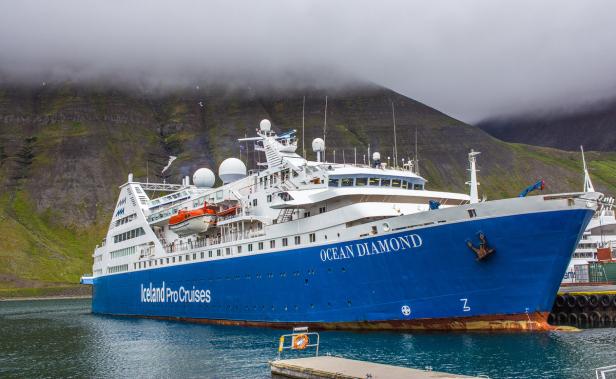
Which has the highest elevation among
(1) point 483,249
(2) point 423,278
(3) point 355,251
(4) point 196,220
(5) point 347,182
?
(5) point 347,182

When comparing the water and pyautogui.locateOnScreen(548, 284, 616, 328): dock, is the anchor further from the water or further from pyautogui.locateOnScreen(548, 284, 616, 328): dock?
pyautogui.locateOnScreen(548, 284, 616, 328): dock

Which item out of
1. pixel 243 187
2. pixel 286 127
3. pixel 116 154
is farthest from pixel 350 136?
pixel 243 187

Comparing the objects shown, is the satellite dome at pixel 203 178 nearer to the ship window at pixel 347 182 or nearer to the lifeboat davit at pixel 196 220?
the lifeboat davit at pixel 196 220

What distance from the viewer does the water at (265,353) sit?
24.4m

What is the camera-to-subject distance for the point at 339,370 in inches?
842

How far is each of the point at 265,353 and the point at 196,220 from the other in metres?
16.5

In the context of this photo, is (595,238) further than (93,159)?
No

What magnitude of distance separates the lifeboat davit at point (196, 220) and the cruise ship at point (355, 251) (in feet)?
0.27

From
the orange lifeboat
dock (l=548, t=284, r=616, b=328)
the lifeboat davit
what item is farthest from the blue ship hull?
dock (l=548, t=284, r=616, b=328)

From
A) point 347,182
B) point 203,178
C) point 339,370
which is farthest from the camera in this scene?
point 203,178

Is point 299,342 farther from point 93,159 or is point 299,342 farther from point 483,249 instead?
point 93,159

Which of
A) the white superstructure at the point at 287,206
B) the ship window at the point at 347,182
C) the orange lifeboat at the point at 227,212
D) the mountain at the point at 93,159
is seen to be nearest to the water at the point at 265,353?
the white superstructure at the point at 287,206

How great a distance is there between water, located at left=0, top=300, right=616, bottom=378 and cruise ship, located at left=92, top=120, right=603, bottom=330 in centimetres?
136

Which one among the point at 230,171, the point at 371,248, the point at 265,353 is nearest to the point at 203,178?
the point at 230,171
